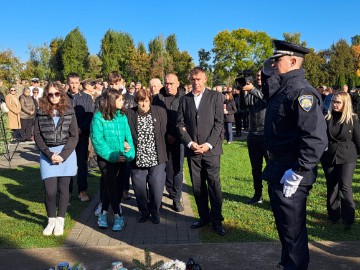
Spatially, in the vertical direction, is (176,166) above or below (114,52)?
below

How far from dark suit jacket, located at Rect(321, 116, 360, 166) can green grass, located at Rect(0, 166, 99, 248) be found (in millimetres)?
3605

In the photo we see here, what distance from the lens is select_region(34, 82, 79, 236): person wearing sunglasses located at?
5.06 metres

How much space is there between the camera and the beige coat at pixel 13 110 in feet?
45.6

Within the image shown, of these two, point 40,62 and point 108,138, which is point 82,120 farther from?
point 40,62

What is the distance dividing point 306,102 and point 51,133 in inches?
135

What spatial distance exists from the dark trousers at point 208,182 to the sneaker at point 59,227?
1.78 metres

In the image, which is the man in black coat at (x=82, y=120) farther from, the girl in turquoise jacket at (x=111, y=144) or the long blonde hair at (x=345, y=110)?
the long blonde hair at (x=345, y=110)

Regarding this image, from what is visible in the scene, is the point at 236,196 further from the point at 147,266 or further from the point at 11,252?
the point at 147,266

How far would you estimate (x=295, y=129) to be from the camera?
314 cm

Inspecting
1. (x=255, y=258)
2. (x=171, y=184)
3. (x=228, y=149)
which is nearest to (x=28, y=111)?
(x=228, y=149)

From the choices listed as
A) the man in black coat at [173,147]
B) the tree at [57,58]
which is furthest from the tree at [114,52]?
the man in black coat at [173,147]

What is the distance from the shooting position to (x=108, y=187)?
519 cm

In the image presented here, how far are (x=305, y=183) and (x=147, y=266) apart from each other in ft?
4.56

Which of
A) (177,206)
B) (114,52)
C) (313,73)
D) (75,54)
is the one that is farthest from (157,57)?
(177,206)
